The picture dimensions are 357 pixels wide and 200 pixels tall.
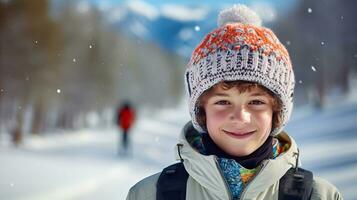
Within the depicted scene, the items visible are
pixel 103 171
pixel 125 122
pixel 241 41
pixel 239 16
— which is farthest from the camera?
A: pixel 125 122

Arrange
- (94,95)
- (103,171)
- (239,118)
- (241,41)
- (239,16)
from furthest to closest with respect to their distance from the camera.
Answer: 1. (94,95)
2. (103,171)
3. (239,16)
4. (241,41)
5. (239,118)

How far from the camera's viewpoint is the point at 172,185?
1921 millimetres

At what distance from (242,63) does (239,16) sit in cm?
44

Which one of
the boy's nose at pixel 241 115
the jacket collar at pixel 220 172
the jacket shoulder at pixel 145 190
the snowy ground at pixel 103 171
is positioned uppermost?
the boy's nose at pixel 241 115

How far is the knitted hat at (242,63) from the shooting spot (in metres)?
1.92

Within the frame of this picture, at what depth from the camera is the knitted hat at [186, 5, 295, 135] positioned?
1.92m

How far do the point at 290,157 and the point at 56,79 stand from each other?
2596 cm

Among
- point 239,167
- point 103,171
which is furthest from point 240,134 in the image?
point 103,171

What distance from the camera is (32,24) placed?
74.2ft

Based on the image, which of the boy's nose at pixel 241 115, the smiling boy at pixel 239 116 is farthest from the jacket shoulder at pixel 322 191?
the boy's nose at pixel 241 115

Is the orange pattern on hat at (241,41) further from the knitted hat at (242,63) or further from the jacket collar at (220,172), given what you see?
the jacket collar at (220,172)

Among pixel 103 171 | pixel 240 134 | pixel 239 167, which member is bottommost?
pixel 103 171

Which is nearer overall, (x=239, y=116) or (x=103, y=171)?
(x=239, y=116)

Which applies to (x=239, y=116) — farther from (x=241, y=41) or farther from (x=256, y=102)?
(x=241, y=41)
